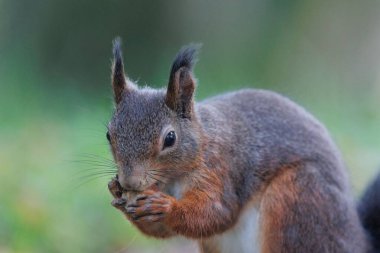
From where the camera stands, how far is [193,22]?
611cm

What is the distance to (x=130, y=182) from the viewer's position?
241 cm

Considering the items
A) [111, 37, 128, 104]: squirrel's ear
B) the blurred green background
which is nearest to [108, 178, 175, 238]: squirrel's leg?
[111, 37, 128, 104]: squirrel's ear

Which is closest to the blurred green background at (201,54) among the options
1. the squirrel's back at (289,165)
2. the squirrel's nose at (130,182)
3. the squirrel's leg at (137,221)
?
the squirrel's back at (289,165)

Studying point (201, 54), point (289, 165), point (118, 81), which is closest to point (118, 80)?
point (118, 81)

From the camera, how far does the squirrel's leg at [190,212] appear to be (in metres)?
2.50

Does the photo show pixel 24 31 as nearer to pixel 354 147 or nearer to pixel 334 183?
pixel 354 147

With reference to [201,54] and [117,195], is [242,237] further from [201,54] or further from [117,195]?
[201,54]

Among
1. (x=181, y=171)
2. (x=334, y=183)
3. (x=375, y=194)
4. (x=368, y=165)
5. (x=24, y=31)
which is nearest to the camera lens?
(x=181, y=171)

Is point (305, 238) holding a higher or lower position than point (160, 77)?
lower

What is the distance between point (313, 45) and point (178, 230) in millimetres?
3755

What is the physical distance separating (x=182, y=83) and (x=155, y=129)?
0.21 meters

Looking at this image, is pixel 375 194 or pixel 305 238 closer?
pixel 305 238

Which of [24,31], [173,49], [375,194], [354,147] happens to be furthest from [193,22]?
[375,194]

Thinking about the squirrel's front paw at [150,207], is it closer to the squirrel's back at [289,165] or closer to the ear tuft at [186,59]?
the squirrel's back at [289,165]
